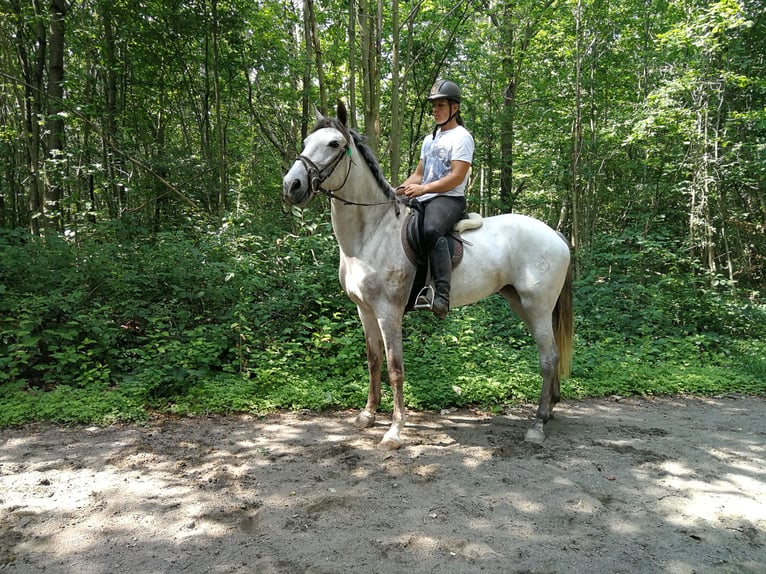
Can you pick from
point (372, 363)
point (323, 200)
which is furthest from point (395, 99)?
point (372, 363)

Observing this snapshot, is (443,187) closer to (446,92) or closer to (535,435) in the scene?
(446,92)

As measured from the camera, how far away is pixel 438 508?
8.34ft

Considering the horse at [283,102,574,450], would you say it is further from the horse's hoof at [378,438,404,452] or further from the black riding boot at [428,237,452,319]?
the black riding boot at [428,237,452,319]

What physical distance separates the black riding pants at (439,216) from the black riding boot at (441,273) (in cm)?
6

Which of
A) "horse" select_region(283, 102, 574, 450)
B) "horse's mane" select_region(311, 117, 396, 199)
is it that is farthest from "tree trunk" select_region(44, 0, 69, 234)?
"horse" select_region(283, 102, 574, 450)

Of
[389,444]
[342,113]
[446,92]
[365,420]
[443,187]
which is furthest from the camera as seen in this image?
[365,420]

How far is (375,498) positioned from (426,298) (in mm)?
1634

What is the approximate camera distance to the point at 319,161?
10.4 ft

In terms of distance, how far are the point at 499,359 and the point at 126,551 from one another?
4489mm

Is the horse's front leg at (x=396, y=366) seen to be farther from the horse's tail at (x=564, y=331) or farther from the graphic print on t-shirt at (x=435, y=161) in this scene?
the horse's tail at (x=564, y=331)

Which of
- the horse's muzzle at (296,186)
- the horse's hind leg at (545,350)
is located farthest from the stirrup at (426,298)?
the horse's muzzle at (296,186)

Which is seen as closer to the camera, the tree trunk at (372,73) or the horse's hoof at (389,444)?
the horse's hoof at (389,444)

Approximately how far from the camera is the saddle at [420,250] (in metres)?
3.61

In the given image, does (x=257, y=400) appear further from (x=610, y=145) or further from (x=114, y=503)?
(x=610, y=145)
